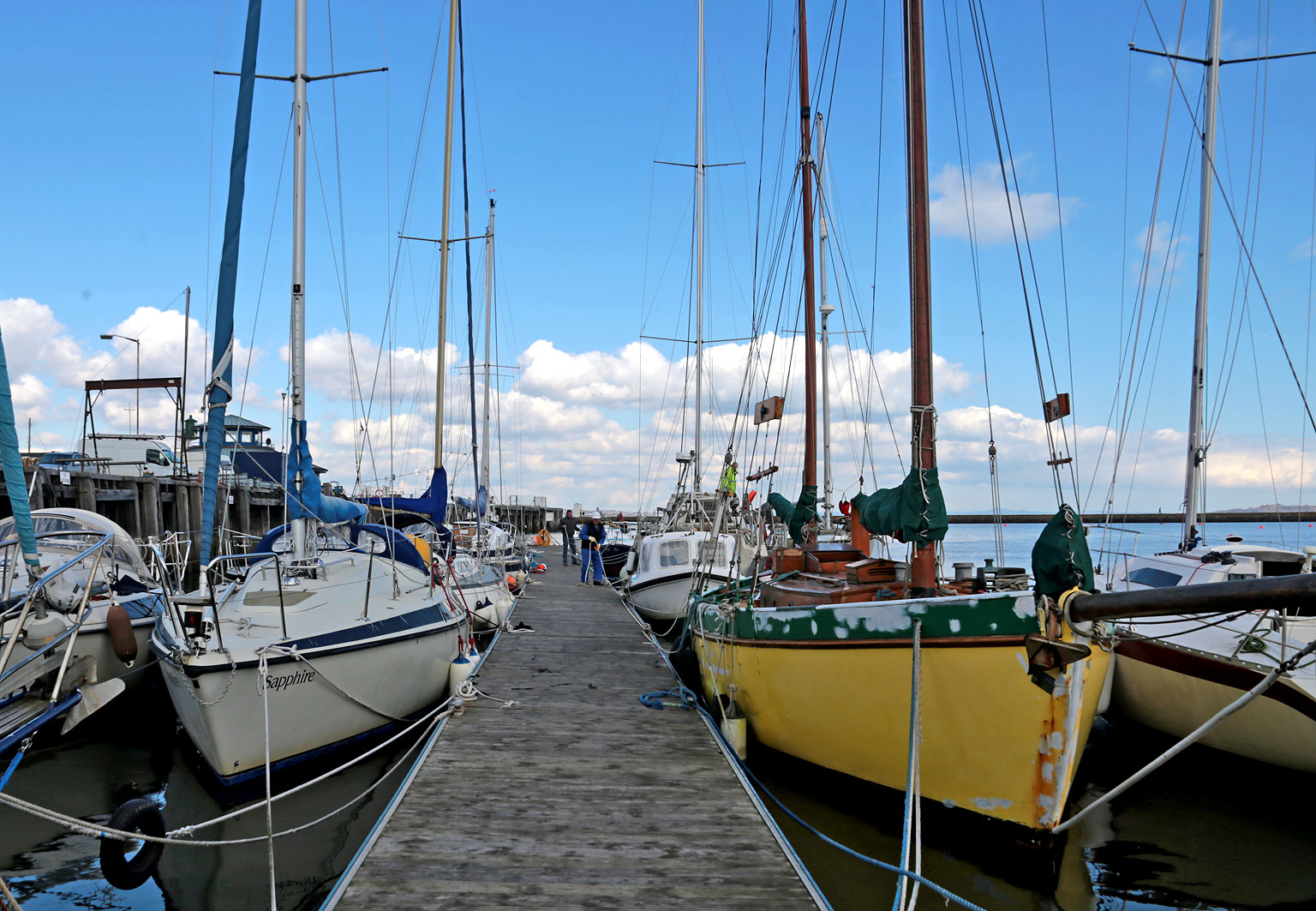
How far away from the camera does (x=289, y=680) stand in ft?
24.0

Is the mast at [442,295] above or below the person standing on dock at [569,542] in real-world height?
above

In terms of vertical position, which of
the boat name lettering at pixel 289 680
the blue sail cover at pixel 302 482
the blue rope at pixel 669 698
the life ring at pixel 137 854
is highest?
the blue sail cover at pixel 302 482

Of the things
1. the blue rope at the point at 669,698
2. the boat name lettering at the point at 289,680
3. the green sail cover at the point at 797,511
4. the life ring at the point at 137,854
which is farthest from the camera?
the green sail cover at the point at 797,511

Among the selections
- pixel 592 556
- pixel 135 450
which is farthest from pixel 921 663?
pixel 135 450

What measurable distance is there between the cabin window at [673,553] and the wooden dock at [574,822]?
763 cm

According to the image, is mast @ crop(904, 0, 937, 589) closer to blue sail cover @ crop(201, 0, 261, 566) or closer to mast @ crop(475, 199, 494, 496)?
blue sail cover @ crop(201, 0, 261, 566)

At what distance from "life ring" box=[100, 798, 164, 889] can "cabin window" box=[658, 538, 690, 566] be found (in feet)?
43.0

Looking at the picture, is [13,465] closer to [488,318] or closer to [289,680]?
[289,680]

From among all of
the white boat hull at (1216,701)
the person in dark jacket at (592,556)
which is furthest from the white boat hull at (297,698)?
the person in dark jacket at (592,556)

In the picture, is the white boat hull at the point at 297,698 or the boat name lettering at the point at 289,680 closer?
the white boat hull at the point at 297,698

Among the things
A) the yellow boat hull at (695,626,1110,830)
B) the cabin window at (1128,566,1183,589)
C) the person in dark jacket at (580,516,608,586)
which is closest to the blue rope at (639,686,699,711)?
the yellow boat hull at (695,626,1110,830)

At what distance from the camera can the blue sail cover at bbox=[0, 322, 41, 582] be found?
4321mm

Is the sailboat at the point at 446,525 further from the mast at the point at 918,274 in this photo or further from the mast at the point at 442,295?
the mast at the point at 918,274

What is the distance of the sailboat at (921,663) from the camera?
5168mm
